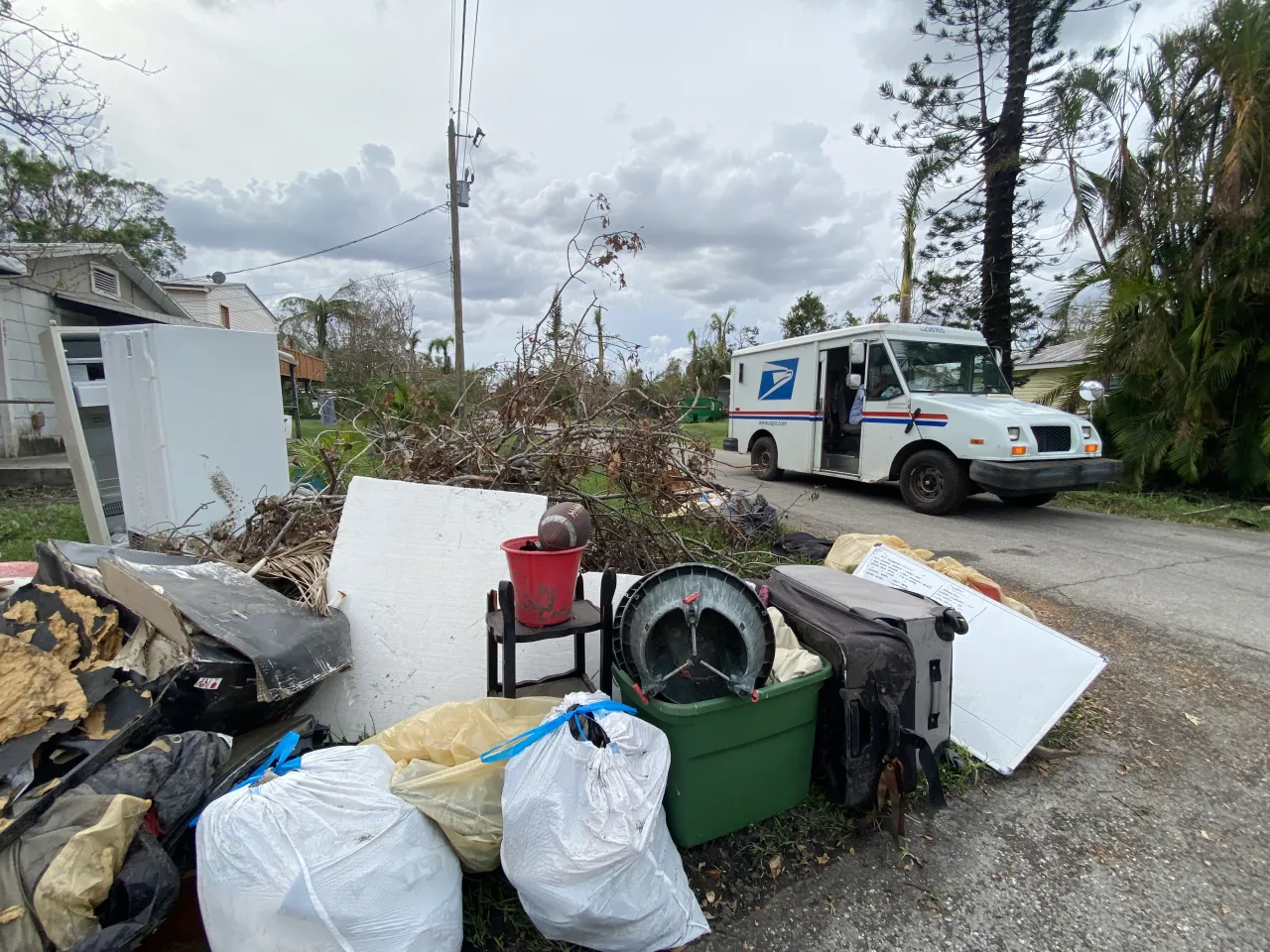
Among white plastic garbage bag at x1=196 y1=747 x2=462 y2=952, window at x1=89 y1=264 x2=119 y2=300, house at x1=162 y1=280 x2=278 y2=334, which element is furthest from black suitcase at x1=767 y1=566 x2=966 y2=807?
house at x1=162 y1=280 x2=278 y2=334

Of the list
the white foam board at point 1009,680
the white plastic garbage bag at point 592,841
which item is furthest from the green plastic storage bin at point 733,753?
the white foam board at point 1009,680

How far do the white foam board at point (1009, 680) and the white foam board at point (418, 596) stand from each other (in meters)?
1.50

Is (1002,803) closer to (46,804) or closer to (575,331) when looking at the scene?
(46,804)

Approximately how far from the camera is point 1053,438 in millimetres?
6543

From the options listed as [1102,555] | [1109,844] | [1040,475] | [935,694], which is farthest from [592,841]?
[1040,475]

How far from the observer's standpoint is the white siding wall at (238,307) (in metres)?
26.7

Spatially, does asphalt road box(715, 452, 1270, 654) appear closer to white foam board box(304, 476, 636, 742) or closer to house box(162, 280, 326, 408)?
white foam board box(304, 476, 636, 742)

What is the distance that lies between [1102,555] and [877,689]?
15.2 ft

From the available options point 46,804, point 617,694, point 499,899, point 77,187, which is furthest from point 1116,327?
point 77,187

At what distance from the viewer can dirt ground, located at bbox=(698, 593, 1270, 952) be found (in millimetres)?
1617

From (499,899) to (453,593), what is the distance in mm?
1161

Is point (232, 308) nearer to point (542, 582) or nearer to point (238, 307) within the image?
point (238, 307)

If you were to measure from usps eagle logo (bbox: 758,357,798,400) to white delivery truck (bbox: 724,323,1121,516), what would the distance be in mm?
19

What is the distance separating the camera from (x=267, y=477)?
14.6 feet
